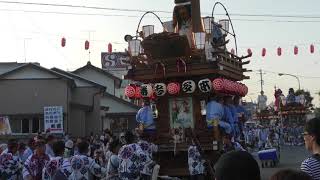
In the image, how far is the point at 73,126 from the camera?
32969 millimetres

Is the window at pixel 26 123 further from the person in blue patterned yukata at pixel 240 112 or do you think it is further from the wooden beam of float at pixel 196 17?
the wooden beam of float at pixel 196 17

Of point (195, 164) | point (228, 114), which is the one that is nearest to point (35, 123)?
point (228, 114)

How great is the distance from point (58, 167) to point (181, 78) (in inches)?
274

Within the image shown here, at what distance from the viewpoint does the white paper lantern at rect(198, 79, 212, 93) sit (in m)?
13.9

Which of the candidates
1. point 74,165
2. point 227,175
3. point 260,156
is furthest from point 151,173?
point 260,156

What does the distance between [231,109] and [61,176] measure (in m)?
7.84

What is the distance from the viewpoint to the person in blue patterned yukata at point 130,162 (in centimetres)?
945

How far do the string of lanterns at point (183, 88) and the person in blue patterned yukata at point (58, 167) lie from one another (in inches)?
242

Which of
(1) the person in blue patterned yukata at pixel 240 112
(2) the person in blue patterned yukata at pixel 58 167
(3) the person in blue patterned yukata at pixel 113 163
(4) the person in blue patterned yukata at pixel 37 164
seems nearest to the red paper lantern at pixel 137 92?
(1) the person in blue patterned yukata at pixel 240 112

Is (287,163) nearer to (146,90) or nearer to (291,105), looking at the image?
(146,90)

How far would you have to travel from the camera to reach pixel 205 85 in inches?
551

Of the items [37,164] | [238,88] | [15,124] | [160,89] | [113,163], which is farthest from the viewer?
[15,124]

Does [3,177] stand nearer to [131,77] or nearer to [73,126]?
[131,77]

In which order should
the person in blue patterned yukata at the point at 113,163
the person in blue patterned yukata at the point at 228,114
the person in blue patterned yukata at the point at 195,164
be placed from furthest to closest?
1. the person in blue patterned yukata at the point at 228,114
2. the person in blue patterned yukata at the point at 195,164
3. the person in blue patterned yukata at the point at 113,163
